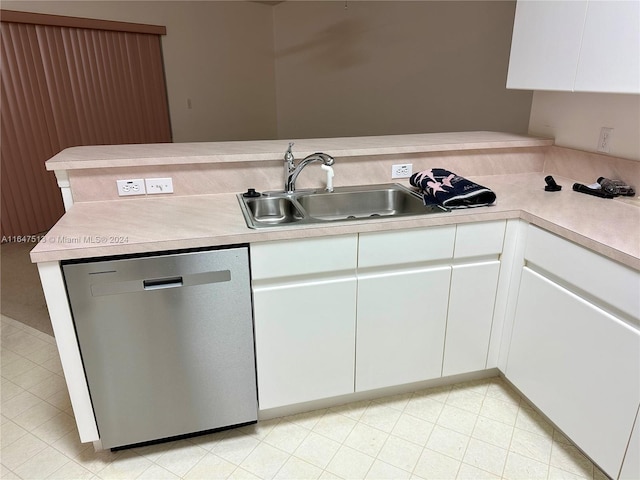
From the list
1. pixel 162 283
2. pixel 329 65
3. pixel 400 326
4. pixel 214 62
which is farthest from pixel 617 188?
pixel 214 62

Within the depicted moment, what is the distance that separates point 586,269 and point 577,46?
2.94 feet

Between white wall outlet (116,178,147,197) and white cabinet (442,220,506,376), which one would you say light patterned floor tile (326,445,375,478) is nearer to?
white cabinet (442,220,506,376)

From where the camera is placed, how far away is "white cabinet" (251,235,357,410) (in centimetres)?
151

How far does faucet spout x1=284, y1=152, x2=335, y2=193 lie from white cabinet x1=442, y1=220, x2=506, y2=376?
60 cm

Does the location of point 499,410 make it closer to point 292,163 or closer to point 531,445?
point 531,445

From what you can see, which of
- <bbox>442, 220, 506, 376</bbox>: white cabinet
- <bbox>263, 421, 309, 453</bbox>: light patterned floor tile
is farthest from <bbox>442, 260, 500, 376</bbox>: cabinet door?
<bbox>263, 421, 309, 453</bbox>: light patterned floor tile

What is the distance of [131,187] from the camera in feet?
5.67

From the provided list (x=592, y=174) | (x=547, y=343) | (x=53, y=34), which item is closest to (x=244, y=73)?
(x=53, y=34)

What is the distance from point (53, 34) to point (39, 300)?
2.65m

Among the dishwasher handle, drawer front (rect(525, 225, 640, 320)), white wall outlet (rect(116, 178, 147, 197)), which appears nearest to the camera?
drawer front (rect(525, 225, 640, 320))

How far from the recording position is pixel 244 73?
247 inches

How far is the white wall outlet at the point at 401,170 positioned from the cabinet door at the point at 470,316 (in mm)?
549

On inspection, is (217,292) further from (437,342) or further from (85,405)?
(437,342)

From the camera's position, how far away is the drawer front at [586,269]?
1.27 metres
